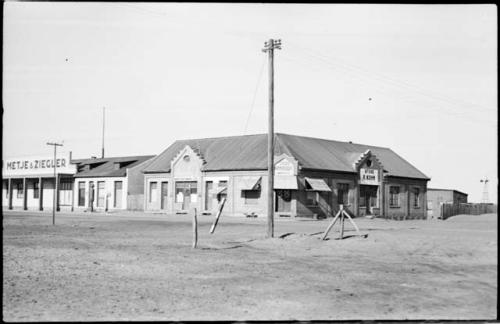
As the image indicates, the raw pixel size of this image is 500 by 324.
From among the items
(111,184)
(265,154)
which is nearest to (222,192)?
(265,154)

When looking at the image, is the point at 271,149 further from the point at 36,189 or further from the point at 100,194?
the point at 36,189

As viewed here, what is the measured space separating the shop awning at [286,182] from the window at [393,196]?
1403 centimetres

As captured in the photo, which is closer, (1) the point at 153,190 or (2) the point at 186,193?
(2) the point at 186,193

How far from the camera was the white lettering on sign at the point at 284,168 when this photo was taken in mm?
42825

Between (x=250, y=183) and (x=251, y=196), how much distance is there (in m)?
1.10

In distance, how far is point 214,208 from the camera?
152ft

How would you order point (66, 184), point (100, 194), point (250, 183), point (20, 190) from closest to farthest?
point (250, 183) < point (100, 194) < point (66, 184) < point (20, 190)

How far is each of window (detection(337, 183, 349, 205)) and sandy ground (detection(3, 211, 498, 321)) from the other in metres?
26.9

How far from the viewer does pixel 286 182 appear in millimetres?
42531

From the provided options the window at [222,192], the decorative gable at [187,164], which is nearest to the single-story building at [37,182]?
the decorative gable at [187,164]

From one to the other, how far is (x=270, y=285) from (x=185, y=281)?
5.75ft

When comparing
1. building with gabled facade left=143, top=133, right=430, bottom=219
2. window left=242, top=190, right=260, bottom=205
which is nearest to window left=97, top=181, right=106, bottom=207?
building with gabled facade left=143, top=133, right=430, bottom=219

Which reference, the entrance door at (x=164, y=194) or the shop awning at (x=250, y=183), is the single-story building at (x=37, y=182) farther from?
the shop awning at (x=250, y=183)

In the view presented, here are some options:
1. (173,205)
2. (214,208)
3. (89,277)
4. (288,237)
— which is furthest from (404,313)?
(173,205)
